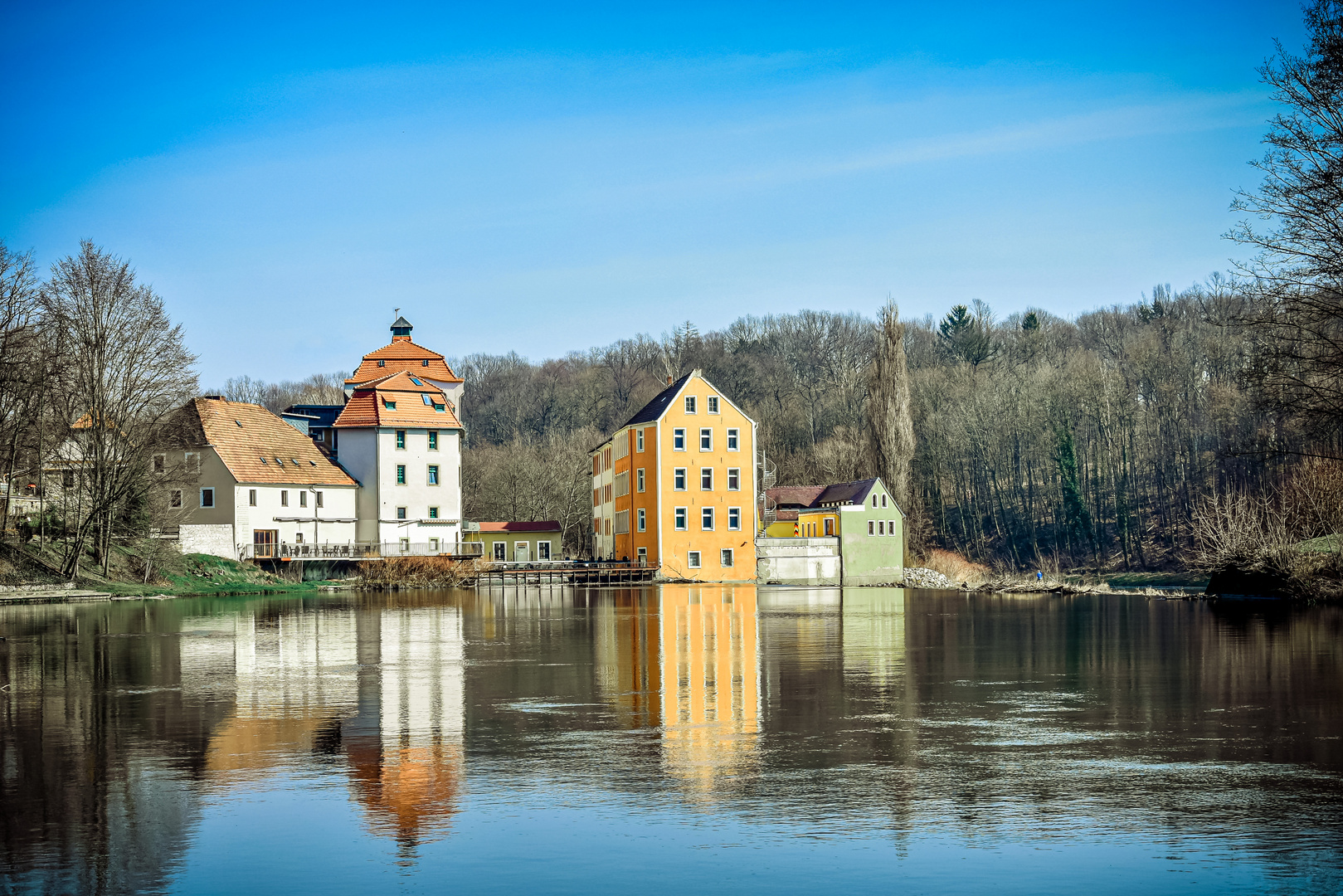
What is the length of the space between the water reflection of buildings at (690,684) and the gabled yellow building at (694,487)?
2769 centimetres

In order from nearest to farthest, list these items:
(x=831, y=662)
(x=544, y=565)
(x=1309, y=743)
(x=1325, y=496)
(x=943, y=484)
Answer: (x=1309, y=743) < (x=831, y=662) < (x=1325, y=496) < (x=544, y=565) < (x=943, y=484)

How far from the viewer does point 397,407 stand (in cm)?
6694

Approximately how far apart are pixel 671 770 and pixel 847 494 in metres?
58.6

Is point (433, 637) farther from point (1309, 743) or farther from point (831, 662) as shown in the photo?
point (1309, 743)

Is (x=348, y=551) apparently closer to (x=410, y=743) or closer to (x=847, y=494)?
(x=847, y=494)

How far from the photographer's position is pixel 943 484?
289 ft

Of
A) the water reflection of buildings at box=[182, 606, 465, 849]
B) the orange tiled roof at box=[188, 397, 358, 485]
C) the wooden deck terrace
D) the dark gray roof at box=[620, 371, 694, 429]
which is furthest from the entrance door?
the water reflection of buildings at box=[182, 606, 465, 849]

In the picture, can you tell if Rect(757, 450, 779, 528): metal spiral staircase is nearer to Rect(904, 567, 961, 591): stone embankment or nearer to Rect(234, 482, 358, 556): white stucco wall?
Rect(904, 567, 961, 591): stone embankment

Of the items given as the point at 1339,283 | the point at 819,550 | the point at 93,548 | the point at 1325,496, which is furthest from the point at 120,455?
the point at 1325,496

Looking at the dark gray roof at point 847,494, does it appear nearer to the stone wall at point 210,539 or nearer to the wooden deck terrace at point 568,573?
the wooden deck terrace at point 568,573

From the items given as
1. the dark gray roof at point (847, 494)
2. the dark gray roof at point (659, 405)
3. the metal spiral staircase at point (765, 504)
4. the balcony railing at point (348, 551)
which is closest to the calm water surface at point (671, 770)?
the balcony railing at point (348, 551)

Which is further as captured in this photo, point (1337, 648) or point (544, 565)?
point (544, 565)

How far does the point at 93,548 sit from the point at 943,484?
59353 millimetres

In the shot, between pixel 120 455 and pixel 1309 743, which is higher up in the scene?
pixel 120 455
